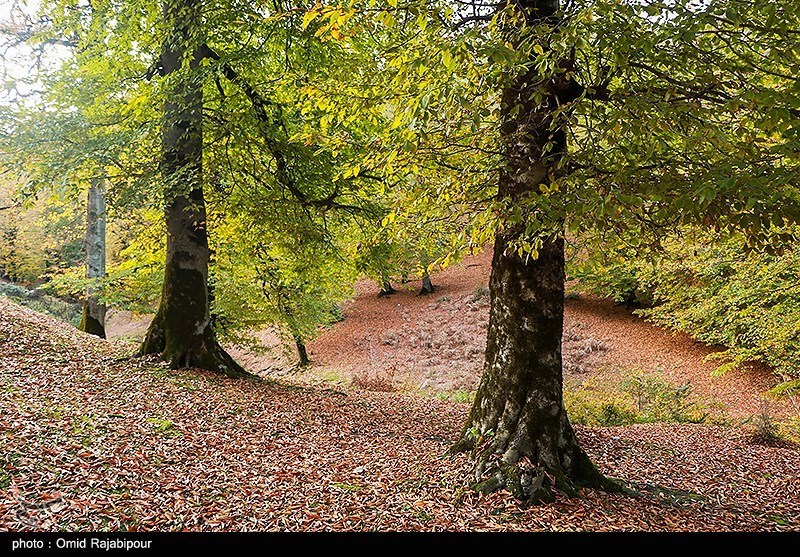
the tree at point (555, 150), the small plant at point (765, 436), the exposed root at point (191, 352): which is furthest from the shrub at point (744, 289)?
the exposed root at point (191, 352)

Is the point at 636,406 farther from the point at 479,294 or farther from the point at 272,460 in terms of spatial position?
the point at 479,294

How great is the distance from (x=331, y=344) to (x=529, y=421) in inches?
680

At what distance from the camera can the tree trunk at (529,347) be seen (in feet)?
15.1

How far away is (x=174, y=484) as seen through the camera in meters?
3.92

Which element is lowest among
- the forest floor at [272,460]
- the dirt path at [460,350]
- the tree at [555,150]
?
the dirt path at [460,350]

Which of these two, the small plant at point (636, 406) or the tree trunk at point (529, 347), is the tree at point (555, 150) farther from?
the small plant at point (636, 406)

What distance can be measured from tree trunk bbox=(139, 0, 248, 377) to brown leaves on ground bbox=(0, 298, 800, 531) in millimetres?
461

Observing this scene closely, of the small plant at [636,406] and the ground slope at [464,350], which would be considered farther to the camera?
the ground slope at [464,350]

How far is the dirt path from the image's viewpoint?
14180 mm

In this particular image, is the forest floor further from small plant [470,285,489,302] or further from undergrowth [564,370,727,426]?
small plant [470,285,489,302]

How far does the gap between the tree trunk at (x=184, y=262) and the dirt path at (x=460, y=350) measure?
5017mm

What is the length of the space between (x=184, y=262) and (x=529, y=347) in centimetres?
563

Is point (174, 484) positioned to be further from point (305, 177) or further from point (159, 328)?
point (305, 177)
